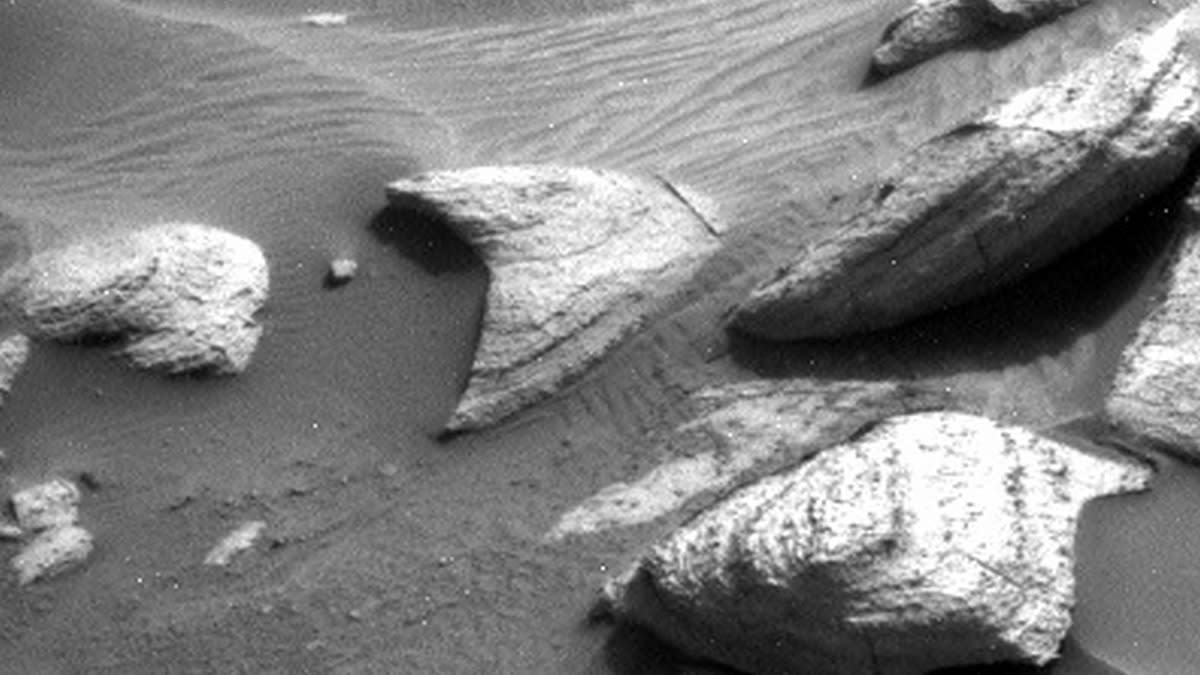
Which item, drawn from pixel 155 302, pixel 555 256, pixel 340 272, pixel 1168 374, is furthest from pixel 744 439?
pixel 155 302

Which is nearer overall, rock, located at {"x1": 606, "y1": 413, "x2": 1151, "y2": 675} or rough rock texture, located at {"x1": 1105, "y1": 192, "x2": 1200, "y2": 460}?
rock, located at {"x1": 606, "y1": 413, "x2": 1151, "y2": 675}

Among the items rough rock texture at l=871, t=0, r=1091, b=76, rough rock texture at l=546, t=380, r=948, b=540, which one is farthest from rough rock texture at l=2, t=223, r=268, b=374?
rough rock texture at l=871, t=0, r=1091, b=76

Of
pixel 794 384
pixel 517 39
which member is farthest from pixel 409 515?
pixel 517 39

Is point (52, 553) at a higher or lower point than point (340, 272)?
lower

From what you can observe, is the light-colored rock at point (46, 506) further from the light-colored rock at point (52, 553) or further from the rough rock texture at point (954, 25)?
the rough rock texture at point (954, 25)

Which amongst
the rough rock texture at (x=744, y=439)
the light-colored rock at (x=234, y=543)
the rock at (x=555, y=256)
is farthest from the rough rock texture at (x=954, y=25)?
the light-colored rock at (x=234, y=543)

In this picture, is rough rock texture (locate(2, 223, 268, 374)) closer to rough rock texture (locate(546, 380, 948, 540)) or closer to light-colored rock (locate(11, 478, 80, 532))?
light-colored rock (locate(11, 478, 80, 532))

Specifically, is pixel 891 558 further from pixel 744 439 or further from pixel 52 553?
pixel 52 553
